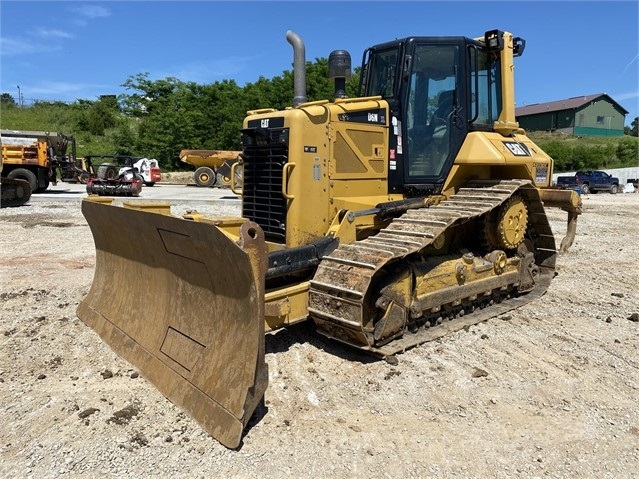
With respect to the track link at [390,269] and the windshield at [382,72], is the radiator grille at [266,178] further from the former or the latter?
the windshield at [382,72]

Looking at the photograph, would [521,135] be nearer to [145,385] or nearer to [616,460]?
[616,460]

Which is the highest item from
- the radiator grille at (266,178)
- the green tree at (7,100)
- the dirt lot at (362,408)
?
the green tree at (7,100)

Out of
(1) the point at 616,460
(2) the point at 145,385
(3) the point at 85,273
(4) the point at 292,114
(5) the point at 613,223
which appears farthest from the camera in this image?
(5) the point at 613,223

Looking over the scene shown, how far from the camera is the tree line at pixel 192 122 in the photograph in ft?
122

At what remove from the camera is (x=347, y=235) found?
5.48 metres

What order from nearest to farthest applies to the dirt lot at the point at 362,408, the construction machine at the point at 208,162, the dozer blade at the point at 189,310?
1. the dirt lot at the point at 362,408
2. the dozer blade at the point at 189,310
3. the construction machine at the point at 208,162

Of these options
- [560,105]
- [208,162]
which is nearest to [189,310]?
[208,162]

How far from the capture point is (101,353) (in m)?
5.00

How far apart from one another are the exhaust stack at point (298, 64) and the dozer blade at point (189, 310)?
236 cm

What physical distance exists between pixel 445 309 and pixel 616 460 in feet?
8.34

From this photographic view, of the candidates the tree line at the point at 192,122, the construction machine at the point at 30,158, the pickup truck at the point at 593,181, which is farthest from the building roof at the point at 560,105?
the construction machine at the point at 30,158

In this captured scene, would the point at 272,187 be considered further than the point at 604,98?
No

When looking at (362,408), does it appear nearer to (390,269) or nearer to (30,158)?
(390,269)

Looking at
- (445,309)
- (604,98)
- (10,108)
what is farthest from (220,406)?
(604,98)
